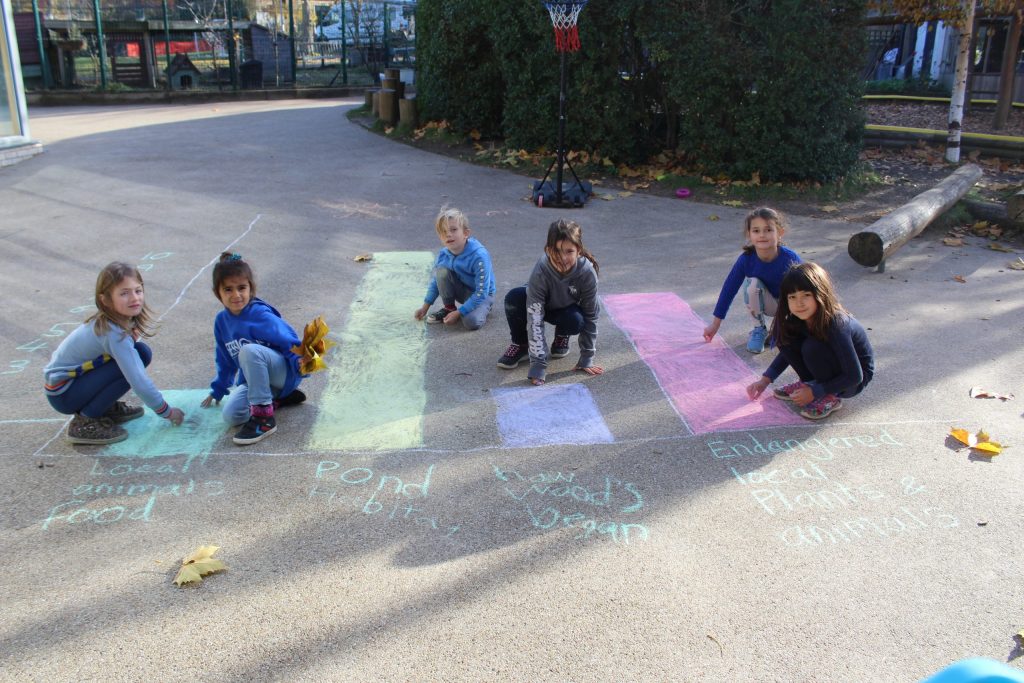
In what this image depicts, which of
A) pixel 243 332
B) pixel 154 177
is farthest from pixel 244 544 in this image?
pixel 154 177

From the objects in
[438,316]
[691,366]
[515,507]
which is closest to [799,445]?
[691,366]

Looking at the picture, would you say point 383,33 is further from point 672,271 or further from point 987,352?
point 987,352

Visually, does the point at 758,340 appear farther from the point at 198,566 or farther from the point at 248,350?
the point at 198,566

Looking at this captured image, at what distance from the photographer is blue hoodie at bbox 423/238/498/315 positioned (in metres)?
5.59

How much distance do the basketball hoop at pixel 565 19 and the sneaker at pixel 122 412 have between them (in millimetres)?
6438

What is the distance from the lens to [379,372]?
5098 millimetres

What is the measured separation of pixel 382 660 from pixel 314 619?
1.12 feet

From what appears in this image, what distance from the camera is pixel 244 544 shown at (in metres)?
3.36

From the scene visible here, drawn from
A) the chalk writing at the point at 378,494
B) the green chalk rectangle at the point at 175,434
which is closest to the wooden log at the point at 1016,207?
the chalk writing at the point at 378,494

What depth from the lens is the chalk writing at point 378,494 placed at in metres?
3.53

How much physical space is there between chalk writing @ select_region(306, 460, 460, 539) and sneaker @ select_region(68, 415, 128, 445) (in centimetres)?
112

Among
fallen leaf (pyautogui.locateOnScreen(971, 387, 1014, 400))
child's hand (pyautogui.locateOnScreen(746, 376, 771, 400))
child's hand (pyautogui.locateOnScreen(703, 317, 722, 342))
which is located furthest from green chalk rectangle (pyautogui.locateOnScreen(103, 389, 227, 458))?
fallen leaf (pyautogui.locateOnScreen(971, 387, 1014, 400))

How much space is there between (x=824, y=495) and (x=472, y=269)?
2.84m

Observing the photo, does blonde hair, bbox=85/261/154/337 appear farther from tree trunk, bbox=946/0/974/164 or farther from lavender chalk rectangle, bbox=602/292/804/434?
tree trunk, bbox=946/0/974/164
